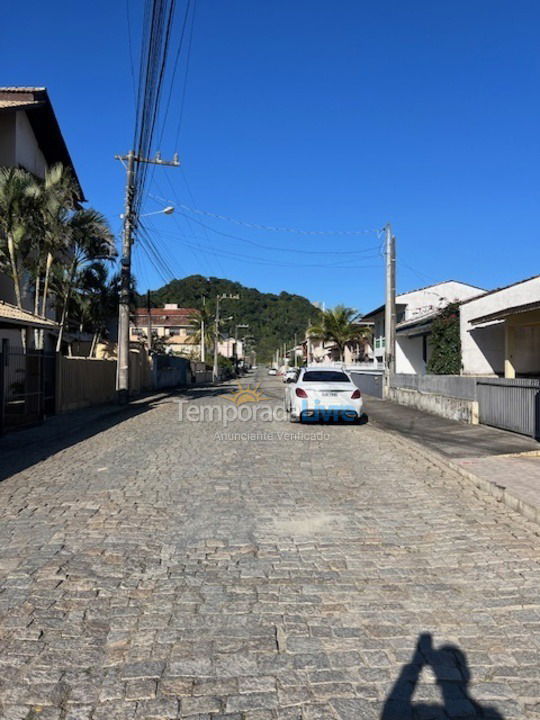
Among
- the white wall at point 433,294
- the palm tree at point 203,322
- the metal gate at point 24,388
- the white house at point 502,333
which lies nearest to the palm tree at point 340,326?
the white wall at point 433,294

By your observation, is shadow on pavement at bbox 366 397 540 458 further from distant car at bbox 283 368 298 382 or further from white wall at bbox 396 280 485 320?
white wall at bbox 396 280 485 320

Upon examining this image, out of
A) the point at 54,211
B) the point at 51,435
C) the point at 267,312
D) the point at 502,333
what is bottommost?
the point at 51,435

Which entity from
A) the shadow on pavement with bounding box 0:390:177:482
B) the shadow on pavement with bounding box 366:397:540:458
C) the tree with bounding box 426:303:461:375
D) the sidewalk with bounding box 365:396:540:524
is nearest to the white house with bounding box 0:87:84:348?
the shadow on pavement with bounding box 0:390:177:482

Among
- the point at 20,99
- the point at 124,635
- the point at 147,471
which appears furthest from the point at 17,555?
the point at 20,99

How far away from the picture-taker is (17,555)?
188 inches

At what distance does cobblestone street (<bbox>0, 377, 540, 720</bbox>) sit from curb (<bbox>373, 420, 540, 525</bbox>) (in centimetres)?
14

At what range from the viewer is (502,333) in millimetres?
22266

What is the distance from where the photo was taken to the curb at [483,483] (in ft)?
20.2

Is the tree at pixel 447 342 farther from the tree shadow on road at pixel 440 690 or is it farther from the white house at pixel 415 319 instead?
the tree shadow on road at pixel 440 690

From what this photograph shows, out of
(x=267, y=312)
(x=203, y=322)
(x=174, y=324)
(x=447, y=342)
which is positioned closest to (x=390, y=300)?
(x=447, y=342)

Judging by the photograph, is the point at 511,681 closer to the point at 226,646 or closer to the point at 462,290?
the point at 226,646

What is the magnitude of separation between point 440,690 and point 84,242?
68.1ft

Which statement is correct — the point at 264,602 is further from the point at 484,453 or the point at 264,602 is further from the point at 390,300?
the point at 390,300

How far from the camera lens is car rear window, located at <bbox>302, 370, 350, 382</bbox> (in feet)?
47.9
